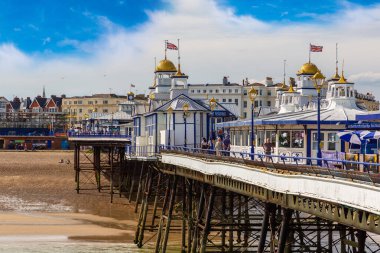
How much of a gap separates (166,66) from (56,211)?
16912mm

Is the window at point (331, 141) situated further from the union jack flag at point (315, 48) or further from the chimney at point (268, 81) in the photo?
the chimney at point (268, 81)

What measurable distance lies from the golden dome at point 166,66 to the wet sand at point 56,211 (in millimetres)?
11163

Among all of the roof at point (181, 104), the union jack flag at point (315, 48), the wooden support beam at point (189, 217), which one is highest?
the union jack flag at point (315, 48)

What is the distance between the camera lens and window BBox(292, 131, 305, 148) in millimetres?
34034

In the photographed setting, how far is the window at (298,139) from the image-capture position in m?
34.0

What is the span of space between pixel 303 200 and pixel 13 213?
34328 millimetres

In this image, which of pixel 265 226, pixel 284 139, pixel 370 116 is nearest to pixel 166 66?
pixel 284 139

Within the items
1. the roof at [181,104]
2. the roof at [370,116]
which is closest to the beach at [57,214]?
the roof at [181,104]

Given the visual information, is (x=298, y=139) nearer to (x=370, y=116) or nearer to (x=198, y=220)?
(x=370, y=116)

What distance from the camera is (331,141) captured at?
32781mm

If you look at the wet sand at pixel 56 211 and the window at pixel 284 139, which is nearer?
the window at pixel 284 139

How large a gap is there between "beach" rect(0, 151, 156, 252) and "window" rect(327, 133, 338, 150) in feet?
35.0

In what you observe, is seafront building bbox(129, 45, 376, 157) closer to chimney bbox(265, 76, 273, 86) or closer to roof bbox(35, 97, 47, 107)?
chimney bbox(265, 76, 273, 86)

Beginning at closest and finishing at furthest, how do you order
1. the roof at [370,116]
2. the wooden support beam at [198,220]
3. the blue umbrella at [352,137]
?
the blue umbrella at [352,137] < the wooden support beam at [198,220] < the roof at [370,116]
